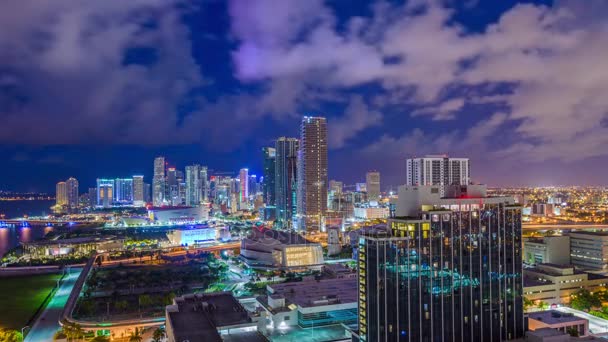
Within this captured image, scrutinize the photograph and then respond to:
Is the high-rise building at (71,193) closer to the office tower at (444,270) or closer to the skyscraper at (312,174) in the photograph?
the skyscraper at (312,174)

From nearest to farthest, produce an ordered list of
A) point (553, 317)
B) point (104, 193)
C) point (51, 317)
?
1. point (553, 317)
2. point (51, 317)
3. point (104, 193)

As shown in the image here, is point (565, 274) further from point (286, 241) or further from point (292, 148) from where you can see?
point (292, 148)

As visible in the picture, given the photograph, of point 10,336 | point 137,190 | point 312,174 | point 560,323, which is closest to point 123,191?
point 137,190

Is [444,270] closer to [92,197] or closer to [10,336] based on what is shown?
[10,336]

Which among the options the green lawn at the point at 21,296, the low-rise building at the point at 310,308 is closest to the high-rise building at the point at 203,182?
the green lawn at the point at 21,296

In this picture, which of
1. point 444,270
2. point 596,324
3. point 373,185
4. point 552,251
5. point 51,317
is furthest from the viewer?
point 373,185

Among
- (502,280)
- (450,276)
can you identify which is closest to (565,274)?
(502,280)
